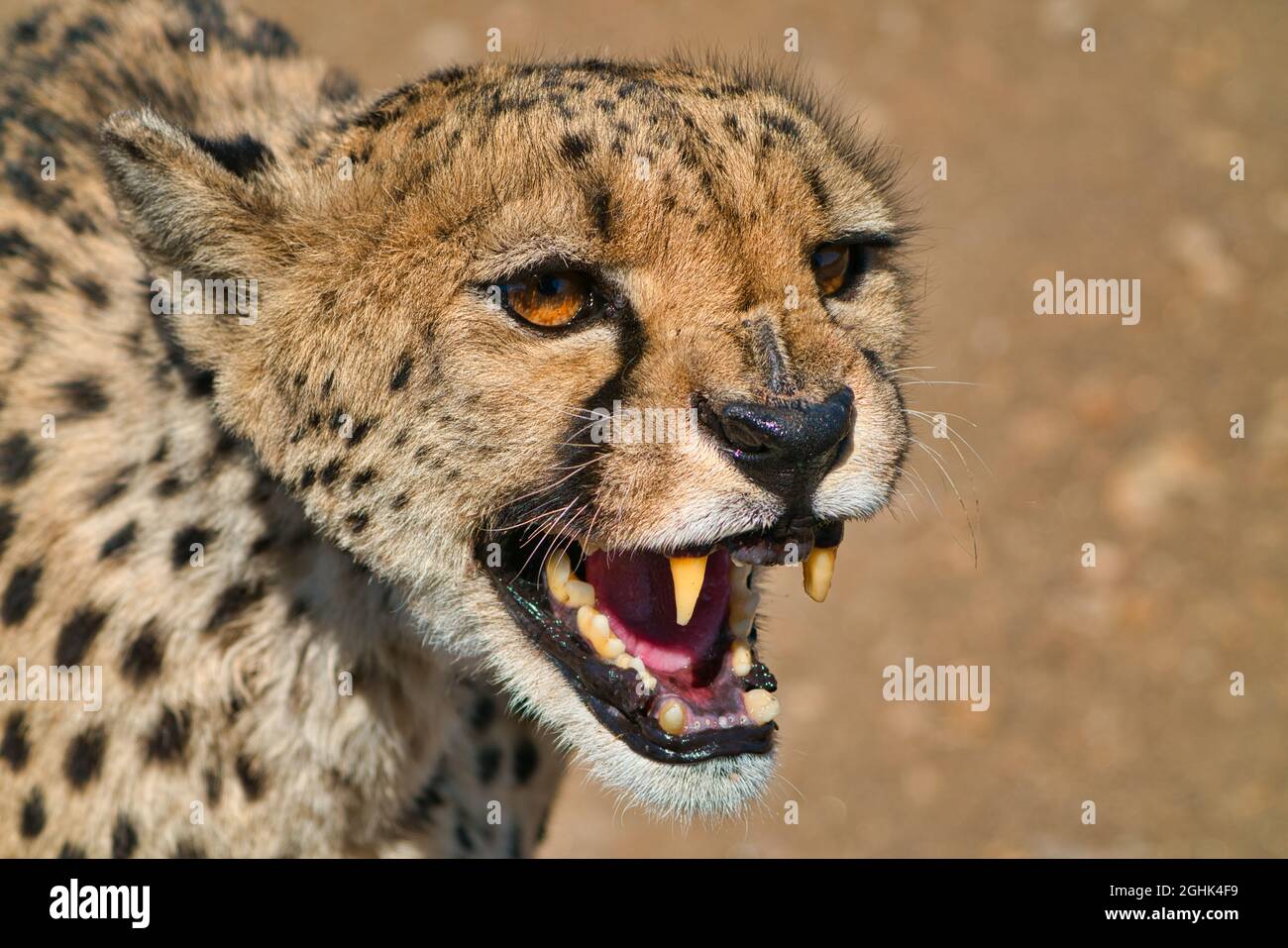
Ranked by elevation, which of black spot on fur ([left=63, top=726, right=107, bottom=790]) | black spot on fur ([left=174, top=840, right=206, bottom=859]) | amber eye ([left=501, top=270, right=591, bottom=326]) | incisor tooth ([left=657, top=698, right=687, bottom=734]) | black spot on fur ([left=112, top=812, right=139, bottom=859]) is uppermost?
amber eye ([left=501, top=270, right=591, bottom=326])

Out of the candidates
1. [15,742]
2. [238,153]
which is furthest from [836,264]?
[15,742]

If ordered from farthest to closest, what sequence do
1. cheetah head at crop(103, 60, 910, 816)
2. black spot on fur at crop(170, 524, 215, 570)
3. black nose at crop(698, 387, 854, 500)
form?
black spot on fur at crop(170, 524, 215, 570), cheetah head at crop(103, 60, 910, 816), black nose at crop(698, 387, 854, 500)

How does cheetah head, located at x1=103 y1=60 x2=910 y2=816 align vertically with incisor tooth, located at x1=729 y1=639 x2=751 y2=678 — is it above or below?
above

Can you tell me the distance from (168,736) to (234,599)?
263 millimetres

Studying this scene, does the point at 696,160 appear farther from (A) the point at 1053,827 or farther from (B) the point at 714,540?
(A) the point at 1053,827

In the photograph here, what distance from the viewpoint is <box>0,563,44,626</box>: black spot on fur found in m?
2.46

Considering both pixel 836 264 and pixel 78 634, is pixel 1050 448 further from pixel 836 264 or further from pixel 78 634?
pixel 78 634

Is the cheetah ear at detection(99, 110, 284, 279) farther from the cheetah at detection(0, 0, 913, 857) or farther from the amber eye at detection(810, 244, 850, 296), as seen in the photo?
the amber eye at detection(810, 244, 850, 296)

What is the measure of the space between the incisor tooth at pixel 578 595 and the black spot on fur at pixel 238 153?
2.61ft

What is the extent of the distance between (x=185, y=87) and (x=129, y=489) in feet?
3.80

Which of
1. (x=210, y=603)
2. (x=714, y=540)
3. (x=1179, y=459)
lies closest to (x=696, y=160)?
(x=714, y=540)

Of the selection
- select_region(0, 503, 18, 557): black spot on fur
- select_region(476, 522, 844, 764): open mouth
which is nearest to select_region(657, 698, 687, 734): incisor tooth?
select_region(476, 522, 844, 764): open mouth

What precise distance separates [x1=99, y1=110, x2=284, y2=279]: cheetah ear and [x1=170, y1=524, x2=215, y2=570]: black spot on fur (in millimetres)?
417

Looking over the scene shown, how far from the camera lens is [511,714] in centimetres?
285
